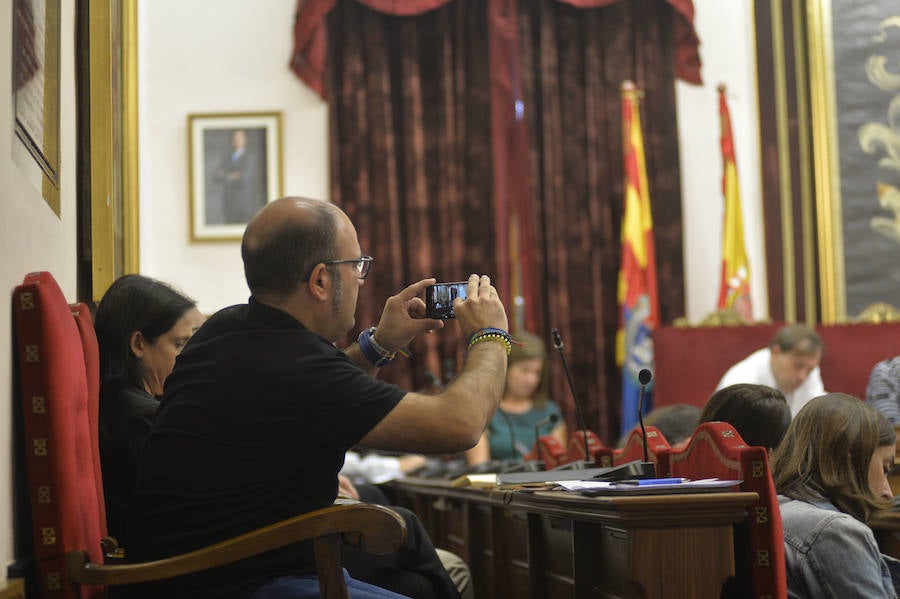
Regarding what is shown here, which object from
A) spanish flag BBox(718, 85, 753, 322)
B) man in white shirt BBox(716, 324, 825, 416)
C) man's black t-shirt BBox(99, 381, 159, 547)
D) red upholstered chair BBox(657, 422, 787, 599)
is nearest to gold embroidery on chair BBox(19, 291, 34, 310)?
man's black t-shirt BBox(99, 381, 159, 547)

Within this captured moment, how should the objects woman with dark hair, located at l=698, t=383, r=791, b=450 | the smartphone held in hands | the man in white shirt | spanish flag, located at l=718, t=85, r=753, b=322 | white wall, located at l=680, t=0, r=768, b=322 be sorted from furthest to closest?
white wall, located at l=680, t=0, r=768, b=322, spanish flag, located at l=718, t=85, r=753, b=322, the man in white shirt, woman with dark hair, located at l=698, t=383, r=791, b=450, the smartphone held in hands

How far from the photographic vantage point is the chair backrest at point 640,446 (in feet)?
9.82

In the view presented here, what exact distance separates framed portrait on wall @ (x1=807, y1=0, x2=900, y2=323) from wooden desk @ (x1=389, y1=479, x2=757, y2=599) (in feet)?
14.6

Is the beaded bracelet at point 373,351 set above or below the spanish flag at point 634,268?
below

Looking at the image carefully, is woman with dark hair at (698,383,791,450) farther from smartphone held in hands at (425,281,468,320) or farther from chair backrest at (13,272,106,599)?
chair backrest at (13,272,106,599)

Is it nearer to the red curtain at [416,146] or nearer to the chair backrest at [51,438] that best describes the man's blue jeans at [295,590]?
the chair backrest at [51,438]

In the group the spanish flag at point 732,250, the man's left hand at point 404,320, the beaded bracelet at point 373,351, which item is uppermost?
the spanish flag at point 732,250

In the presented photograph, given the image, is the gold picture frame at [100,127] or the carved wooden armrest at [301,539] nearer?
the carved wooden armrest at [301,539]

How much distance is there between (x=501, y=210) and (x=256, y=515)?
19.1 feet

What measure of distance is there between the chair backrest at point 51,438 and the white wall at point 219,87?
18.0ft

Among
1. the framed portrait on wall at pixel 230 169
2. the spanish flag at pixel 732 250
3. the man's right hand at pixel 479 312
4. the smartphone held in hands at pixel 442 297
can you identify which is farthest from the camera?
the framed portrait on wall at pixel 230 169

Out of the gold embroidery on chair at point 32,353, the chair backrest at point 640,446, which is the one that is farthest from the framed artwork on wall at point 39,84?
the chair backrest at point 640,446

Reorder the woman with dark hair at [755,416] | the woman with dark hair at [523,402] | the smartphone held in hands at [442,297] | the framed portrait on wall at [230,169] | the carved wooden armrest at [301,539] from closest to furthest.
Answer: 1. the carved wooden armrest at [301,539]
2. the smartphone held in hands at [442,297]
3. the woman with dark hair at [755,416]
4. the woman with dark hair at [523,402]
5. the framed portrait on wall at [230,169]

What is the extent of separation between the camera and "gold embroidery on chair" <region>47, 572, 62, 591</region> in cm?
207
